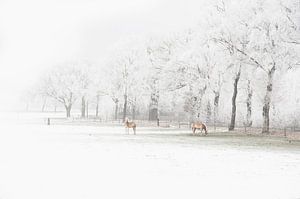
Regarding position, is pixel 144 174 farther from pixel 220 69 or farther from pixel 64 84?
pixel 64 84

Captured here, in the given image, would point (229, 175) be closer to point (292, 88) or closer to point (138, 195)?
point (138, 195)

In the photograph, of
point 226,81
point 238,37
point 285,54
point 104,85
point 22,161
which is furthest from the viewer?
point 104,85

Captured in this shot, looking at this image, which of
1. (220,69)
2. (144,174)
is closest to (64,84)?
(220,69)

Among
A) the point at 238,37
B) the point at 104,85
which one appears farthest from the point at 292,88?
the point at 104,85

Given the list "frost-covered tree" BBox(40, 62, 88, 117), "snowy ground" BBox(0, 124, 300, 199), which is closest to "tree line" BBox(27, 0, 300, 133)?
"frost-covered tree" BBox(40, 62, 88, 117)

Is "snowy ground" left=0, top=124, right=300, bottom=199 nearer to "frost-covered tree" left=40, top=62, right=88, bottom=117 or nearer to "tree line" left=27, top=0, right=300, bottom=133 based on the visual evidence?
"tree line" left=27, top=0, right=300, bottom=133

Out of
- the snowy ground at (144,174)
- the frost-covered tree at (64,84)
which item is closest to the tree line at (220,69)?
the frost-covered tree at (64,84)

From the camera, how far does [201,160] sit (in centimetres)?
2241

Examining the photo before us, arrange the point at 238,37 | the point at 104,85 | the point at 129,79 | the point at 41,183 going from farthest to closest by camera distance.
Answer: the point at 104,85
the point at 129,79
the point at 238,37
the point at 41,183

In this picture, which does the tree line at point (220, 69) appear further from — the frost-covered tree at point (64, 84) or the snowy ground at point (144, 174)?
the snowy ground at point (144, 174)

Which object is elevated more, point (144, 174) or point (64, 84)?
point (64, 84)

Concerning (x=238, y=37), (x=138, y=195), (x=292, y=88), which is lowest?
(x=138, y=195)

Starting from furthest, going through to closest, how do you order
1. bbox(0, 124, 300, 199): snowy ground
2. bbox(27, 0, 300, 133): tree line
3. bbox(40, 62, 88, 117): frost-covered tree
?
bbox(40, 62, 88, 117): frost-covered tree < bbox(27, 0, 300, 133): tree line < bbox(0, 124, 300, 199): snowy ground

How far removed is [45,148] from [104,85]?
55623mm
